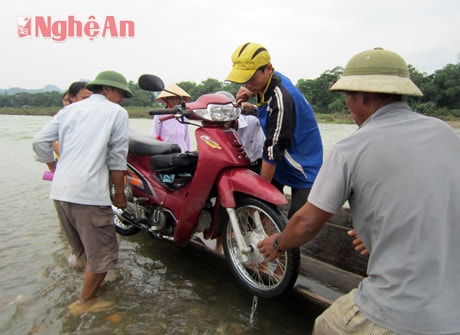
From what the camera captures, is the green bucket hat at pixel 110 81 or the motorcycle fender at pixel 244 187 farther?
the green bucket hat at pixel 110 81

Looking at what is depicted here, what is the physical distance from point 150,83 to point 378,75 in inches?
73.3

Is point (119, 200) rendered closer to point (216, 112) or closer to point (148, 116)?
point (216, 112)

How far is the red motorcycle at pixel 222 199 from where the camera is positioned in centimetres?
244

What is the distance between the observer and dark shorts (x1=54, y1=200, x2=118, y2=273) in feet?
8.90

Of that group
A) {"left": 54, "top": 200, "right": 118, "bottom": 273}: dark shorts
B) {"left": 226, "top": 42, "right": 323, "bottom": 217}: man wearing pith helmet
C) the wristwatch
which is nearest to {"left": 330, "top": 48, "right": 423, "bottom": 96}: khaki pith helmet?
the wristwatch

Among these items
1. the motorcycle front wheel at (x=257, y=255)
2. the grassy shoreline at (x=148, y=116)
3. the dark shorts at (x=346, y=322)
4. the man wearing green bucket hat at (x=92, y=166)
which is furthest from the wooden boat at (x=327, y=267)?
the grassy shoreline at (x=148, y=116)

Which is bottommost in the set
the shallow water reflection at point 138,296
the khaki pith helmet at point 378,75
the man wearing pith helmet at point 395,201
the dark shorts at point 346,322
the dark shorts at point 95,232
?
the shallow water reflection at point 138,296

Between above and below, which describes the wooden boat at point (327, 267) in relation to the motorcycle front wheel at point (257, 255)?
below

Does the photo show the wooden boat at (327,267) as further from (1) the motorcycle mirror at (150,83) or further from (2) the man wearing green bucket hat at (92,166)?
(1) the motorcycle mirror at (150,83)

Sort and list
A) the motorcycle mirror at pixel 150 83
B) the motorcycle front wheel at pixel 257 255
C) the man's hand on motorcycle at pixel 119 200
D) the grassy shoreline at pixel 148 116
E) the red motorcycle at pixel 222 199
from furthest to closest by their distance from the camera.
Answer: the grassy shoreline at pixel 148 116 < the man's hand on motorcycle at pixel 119 200 < the motorcycle mirror at pixel 150 83 < the red motorcycle at pixel 222 199 < the motorcycle front wheel at pixel 257 255

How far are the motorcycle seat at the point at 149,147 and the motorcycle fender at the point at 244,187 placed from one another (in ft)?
3.03

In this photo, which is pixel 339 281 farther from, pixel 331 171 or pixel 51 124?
pixel 51 124

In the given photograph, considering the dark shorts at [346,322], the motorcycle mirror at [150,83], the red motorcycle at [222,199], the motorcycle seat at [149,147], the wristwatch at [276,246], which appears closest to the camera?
the dark shorts at [346,322]

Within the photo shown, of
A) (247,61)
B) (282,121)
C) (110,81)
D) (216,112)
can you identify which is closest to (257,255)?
(282,121)
